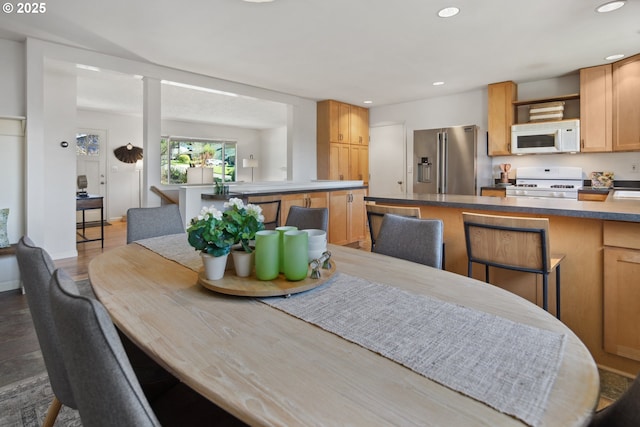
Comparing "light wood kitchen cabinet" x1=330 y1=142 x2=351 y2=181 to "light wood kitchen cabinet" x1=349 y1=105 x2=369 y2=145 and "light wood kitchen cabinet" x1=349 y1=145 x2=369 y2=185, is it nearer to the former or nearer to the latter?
"light wood kitchen cabinet" x1=349 y1=145 x2=369 y2=185

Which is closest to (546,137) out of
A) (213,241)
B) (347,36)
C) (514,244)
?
(347,36)

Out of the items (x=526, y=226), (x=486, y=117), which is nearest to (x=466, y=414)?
(x=526, y=226)

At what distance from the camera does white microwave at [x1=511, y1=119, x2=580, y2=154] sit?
14.5ft

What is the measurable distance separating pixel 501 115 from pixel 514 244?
3833mm

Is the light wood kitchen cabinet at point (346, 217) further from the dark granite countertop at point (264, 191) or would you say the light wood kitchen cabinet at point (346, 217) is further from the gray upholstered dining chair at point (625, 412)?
the gray upholstered dining chair at point (625, 412)

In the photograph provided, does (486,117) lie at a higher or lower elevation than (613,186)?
higher

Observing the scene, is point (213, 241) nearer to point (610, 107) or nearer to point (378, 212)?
point (378, 212)

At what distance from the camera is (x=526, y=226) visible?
1.79 metres

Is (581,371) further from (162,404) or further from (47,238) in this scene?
(47,238)

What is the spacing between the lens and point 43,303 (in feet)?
3.25

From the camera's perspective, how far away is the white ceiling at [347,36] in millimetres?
2844

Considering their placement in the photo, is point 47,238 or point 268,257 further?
point 47,238

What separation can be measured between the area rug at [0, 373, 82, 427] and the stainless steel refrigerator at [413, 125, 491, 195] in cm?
502

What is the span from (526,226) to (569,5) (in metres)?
2.18
